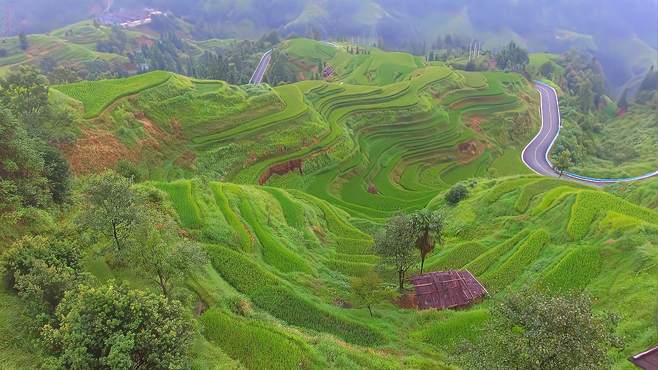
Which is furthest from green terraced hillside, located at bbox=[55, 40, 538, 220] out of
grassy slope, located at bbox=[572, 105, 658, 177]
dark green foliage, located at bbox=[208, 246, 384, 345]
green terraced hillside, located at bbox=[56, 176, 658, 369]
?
dark green foliage, located at bbox=[208, 246, 384, 345]

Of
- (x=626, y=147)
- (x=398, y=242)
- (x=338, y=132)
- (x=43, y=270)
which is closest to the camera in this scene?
(x=43, y=270)

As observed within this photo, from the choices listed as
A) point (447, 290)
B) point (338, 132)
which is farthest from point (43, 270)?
point (338, 132)

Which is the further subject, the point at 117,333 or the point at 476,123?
the point at 476,123

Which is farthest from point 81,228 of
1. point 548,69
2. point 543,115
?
point 548,69

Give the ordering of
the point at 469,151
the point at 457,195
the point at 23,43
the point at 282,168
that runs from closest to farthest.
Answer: the point at 457,195, the point at 282,168, the point at 469,151, the point at 23,43

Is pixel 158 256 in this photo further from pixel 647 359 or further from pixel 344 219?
pixel 344 219

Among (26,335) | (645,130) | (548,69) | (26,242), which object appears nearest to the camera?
(26,335)

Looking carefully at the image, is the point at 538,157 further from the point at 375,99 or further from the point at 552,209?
the point at 552,209

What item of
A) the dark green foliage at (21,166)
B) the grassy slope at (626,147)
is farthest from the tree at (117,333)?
the grassy slope at (626,147)
